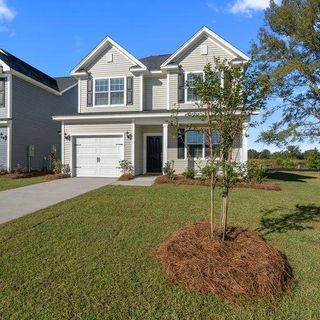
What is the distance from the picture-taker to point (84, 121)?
1642 cm

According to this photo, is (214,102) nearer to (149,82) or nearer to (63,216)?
(63,216)

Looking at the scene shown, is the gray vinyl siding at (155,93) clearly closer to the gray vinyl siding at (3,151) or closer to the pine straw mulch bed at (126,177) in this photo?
the pine straw mulch bed at (126,177)

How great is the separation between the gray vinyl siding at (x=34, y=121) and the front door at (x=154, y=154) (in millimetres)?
8007

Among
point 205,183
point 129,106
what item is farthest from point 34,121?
point 205,183

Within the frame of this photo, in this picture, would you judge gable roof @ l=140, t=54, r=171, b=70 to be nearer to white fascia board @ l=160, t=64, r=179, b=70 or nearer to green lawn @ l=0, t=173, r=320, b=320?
white fascia board @ l=160, t=64, r=179, b=70

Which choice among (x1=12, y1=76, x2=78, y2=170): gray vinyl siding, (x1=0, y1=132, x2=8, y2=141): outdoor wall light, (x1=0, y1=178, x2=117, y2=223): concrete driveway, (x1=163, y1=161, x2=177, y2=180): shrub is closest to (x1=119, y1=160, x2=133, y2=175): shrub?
(x1=163, y1=161, x2=177, y2=180): shrub

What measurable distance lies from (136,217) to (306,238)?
360 centimetres

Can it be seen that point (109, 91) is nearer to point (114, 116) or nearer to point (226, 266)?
point (114, 116)

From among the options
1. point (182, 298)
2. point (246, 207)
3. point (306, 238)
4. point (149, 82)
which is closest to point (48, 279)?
point (182, 298)

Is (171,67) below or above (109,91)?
above

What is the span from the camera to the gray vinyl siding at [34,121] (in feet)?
61.4

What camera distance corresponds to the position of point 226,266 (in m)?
4.00

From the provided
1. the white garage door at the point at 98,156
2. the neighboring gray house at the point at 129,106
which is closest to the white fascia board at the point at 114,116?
the neighboring gray house at the point at 129,106

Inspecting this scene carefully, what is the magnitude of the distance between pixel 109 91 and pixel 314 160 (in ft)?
84.2
